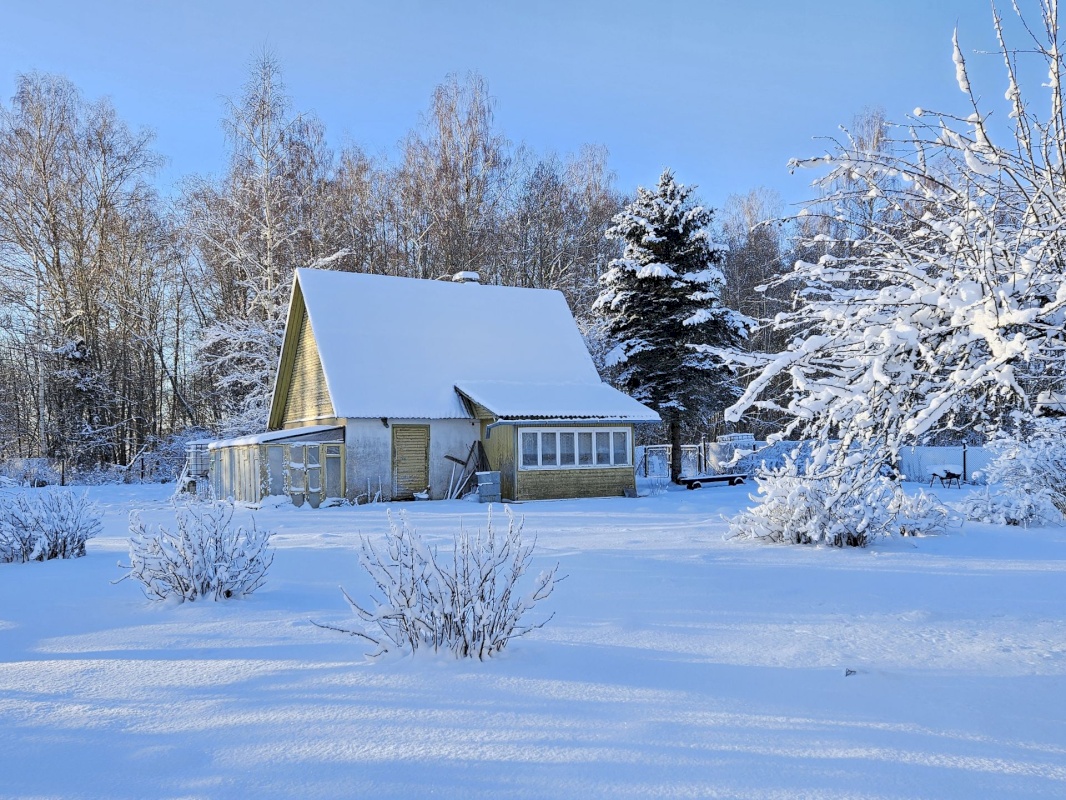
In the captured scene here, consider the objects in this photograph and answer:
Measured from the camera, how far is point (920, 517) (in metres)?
11.7

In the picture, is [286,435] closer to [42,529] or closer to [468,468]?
[468,468]

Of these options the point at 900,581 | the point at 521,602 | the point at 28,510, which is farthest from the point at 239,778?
the point at 28,510

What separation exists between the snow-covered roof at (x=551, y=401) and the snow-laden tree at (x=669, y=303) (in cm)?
392

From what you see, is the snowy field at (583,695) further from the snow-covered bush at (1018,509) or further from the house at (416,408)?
the house at (416,408)

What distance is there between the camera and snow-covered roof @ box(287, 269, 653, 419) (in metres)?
20.7

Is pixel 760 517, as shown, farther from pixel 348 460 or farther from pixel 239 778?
pixel 348 460

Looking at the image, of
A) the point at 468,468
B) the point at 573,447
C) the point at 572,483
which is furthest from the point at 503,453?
the point at 572,483

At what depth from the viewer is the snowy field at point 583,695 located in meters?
3.68

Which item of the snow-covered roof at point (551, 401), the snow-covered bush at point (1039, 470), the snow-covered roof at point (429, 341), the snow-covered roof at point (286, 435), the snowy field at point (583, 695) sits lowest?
the snowy field at point (583, 695)

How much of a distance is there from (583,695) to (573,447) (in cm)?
1655

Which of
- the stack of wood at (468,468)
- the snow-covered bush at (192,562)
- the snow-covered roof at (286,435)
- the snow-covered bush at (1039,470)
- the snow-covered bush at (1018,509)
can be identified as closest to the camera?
the snow-covered bush at (192,562)

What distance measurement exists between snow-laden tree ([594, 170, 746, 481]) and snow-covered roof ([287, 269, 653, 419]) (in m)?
2.49

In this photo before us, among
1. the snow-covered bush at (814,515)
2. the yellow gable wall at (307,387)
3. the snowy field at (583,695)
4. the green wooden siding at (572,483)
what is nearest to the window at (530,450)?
the green wooden siding at (572,483)

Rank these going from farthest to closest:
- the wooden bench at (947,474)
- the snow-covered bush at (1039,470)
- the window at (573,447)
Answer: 1. the wooden bench at (947,474)
2. the window at (573,447)
3. the snow-covered bush at (1039,470)
